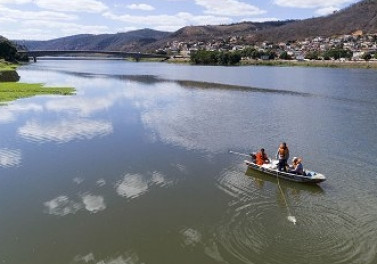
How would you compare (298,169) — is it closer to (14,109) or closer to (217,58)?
(14,109)

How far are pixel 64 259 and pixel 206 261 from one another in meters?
4.71

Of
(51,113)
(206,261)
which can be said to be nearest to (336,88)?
(51,113)

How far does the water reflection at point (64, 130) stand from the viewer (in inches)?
1244

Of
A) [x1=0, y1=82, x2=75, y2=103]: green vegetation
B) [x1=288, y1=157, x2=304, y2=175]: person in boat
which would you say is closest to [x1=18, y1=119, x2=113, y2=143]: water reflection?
[x1=288, y1=157, x2=304, y2=175]: person in boat

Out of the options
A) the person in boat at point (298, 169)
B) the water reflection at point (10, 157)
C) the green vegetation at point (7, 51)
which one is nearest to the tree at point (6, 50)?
the green vegetation at point (7, 51)

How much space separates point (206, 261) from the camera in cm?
1432

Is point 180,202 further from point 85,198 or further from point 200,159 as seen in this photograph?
point 200,159

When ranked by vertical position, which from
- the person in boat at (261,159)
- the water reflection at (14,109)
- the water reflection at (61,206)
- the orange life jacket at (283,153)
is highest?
the orange life jacket at (283,153)

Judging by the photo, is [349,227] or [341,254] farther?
[349,227]

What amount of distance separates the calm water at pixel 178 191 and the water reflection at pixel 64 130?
14 centimetres

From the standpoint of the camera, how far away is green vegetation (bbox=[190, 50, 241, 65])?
149 m

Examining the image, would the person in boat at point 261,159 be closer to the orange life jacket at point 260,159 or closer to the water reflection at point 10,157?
the orange life jacket at point 260,159

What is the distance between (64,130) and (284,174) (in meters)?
18.7

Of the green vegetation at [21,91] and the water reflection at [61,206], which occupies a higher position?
the water reflection at [61,206]
